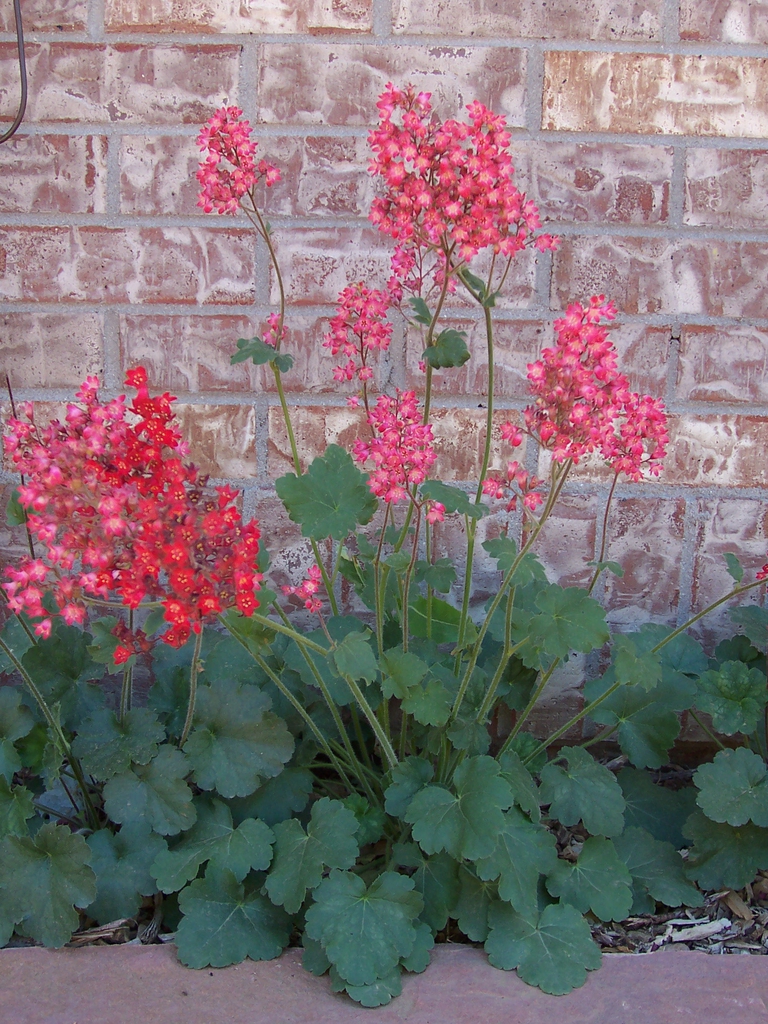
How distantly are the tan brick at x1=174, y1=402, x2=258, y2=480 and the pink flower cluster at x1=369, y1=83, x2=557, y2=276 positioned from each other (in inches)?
24.5

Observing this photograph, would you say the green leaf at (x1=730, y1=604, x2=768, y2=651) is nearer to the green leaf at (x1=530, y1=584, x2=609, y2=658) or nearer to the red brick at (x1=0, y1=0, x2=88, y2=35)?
the green leaf at (x1=530, y1=584, x2=609, y2=658)

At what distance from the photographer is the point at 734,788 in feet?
4.13

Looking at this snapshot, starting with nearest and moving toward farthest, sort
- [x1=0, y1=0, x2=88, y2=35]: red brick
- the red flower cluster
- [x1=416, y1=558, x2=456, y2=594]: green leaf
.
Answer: the red flower cluster < [x1=416, y1=558, x2=456, y2=594]: green leaf < [x1=0, y1=0, x2=88, y2=35]: red brick

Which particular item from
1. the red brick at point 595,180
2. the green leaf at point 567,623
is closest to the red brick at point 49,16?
the red brick at point 595,180

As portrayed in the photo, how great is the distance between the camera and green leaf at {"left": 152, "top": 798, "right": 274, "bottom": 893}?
1161 millimetres

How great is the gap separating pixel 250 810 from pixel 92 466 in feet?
2.14

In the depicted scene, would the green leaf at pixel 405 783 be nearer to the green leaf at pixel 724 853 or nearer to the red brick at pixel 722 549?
the green leaf at pixel 724 853

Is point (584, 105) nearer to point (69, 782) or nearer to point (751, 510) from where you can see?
point (751, 510)

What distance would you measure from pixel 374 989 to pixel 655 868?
516mm

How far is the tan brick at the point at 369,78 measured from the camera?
4.77ft

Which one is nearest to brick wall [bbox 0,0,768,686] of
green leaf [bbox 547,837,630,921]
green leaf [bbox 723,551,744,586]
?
green leaf [bbox 723,551,744,586]

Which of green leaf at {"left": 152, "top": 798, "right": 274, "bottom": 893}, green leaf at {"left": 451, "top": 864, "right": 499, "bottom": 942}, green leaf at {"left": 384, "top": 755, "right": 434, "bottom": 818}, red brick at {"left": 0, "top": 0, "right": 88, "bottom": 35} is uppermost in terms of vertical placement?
red brick at {"left": 0, "top": 0, "right": 88, "bottom": 35}

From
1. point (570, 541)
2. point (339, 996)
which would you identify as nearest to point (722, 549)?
point (570, 541)

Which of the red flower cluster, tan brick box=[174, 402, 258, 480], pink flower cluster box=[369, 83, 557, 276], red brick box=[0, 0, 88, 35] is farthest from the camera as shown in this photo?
tan brick box=[174, 402, 258, 480]
